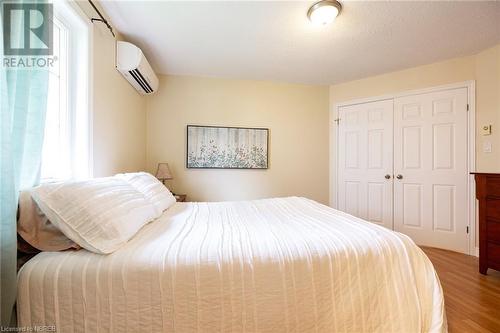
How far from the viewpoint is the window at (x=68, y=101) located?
4.54 ft

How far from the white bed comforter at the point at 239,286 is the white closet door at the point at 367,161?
233 cm

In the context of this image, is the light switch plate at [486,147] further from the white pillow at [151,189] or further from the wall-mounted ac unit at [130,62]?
the wall-mounted ac unit at [130,62]

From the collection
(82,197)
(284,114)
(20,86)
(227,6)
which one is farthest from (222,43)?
(82,197)

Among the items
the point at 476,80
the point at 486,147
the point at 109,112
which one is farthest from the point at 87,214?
the point at 476,80

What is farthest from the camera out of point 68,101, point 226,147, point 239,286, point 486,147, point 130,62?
point 226,147

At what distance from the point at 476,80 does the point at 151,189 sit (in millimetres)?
3759

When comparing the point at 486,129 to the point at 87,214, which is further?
the point at 486,129

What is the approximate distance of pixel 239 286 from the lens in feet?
2.70

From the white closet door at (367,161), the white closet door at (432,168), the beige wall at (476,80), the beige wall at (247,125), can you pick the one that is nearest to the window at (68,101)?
the beige wall at (247,125)

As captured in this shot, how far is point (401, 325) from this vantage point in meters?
0.93

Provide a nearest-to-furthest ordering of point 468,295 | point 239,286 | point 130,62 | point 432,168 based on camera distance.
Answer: point 239,286
point 468,295
point 130,62
point 432,168

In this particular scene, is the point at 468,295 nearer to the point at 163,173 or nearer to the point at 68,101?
the point at 163,173

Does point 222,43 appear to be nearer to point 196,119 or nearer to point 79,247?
point 196,119

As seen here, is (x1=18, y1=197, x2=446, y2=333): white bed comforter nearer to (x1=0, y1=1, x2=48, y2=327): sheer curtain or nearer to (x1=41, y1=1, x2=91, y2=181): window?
(x1=0, y1=1, x2=48, y2=327): sheer curtain
